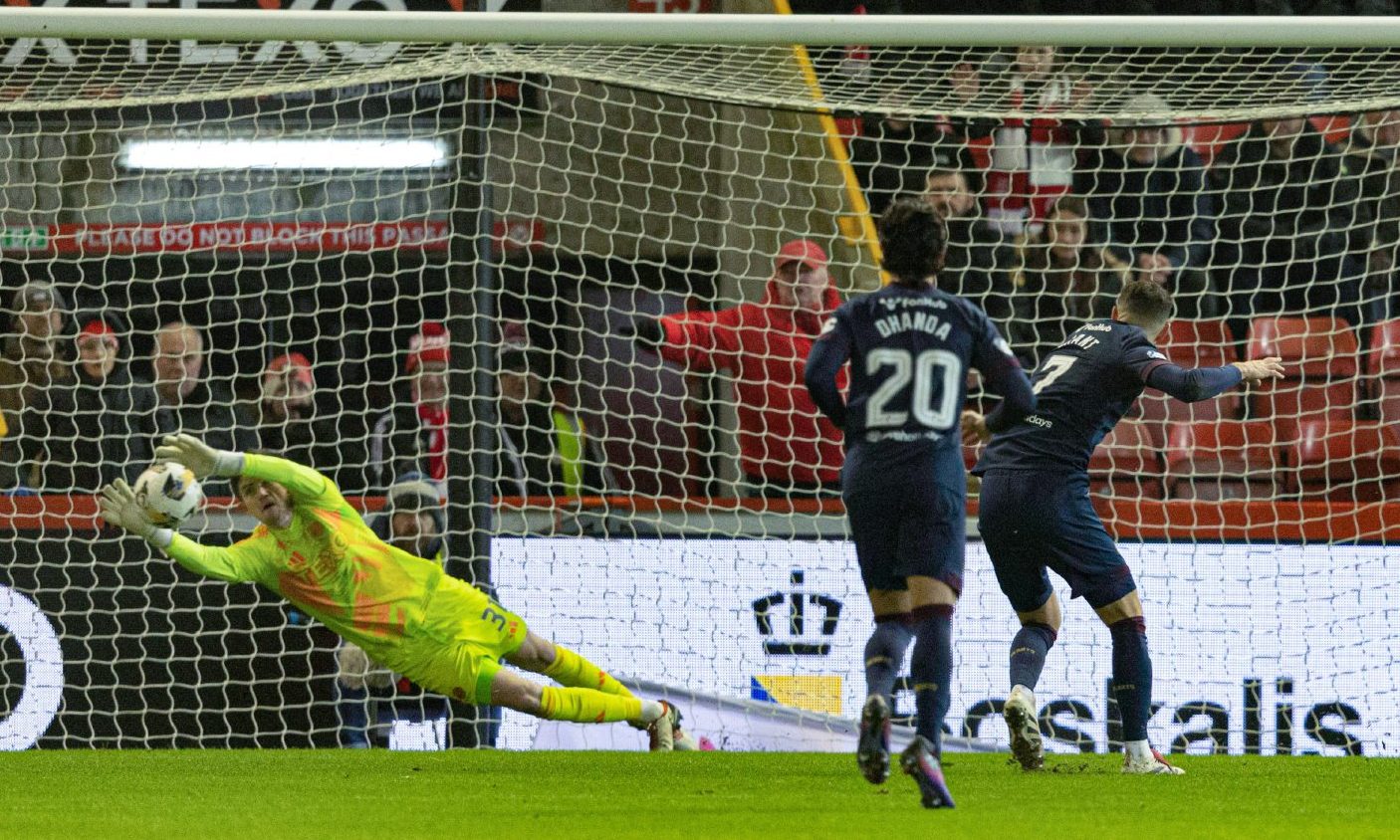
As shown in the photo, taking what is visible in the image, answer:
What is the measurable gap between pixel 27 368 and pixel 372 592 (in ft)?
9.72

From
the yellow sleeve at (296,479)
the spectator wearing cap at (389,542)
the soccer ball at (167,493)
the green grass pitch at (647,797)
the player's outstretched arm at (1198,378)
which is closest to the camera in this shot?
the green grass pitch at (647,797)

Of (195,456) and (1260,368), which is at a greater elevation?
(1260,368)

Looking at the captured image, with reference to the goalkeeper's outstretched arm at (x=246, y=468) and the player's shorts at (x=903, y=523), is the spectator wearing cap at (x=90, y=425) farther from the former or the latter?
the player's shorts at (x=903, y=523)

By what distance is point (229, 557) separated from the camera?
6.42 m

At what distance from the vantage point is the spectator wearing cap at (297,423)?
8102mm

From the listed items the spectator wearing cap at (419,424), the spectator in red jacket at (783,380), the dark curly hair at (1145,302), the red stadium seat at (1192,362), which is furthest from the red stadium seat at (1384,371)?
the spectator wearing cap at (419,424)

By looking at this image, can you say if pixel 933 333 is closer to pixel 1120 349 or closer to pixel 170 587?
pixel 1120 349

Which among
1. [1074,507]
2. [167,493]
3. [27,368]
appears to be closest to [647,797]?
[1074,507]

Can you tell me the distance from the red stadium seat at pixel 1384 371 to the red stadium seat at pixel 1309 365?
3.5 inches

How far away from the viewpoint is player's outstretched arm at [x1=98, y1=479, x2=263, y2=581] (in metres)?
6.26

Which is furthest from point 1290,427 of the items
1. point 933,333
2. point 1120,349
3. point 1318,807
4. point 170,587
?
point 170,587

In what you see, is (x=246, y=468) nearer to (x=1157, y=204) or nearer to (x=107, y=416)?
(x=107, y=416)

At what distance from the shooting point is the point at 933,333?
4379 millimetres

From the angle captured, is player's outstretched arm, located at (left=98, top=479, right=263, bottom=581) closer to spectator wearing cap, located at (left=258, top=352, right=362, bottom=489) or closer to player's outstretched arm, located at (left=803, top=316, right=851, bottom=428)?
spectator wearing cap, located at (left=258, top=352, right=362, bottom=489)
